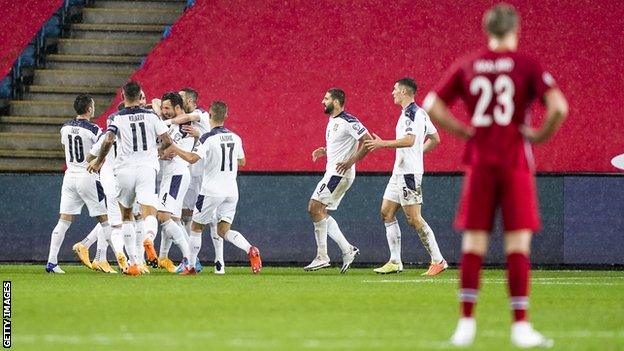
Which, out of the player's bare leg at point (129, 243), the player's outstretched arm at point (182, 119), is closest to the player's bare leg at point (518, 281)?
the player's bare leg at point (129, 243)

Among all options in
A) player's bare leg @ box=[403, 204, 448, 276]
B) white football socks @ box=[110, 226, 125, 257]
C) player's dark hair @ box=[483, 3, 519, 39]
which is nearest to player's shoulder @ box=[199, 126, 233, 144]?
white football socks @ box=[110, 226, 125, 257]

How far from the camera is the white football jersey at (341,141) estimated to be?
1540 centimetres

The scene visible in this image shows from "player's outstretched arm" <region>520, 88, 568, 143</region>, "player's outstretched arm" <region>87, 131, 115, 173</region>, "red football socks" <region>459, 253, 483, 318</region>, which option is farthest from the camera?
"player's outstretched arm" <region>87, 131, 115, 173</region>

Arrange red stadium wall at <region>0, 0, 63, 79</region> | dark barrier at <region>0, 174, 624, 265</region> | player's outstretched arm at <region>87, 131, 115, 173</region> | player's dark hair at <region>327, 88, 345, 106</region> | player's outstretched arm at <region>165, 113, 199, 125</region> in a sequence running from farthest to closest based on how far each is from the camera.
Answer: red stadium wall at <region>0, 0, 63, 79</region>
dark barrier at <region>0, 174, 624, 265</region>
player's outstretched arm at <region>165, 113, 199, 125</region>
player's dark hair at <region>327, 88, 345, 106</region>
player's outstretched arm at <region>87, 131, 115, 173</region>

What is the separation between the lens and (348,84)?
66.7 ft

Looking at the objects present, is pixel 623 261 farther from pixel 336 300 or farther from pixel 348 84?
pixel 336 300

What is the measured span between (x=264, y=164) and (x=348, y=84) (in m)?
1.75

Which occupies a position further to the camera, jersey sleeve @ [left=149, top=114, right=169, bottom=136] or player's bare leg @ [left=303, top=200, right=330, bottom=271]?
player's bare leg @ [left=303, top=200, right=330, bottom=271]

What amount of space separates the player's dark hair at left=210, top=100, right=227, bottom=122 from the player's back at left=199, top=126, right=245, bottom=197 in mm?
165

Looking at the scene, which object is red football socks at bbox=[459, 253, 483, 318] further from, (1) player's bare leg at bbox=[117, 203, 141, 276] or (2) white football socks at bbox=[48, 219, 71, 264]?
(2) white football socks at bbox=[48, 219, 71, 264]

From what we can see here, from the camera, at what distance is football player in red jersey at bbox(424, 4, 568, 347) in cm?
725

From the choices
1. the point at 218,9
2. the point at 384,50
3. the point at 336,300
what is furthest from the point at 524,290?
the point at 218,9

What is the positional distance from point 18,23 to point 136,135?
8.03m

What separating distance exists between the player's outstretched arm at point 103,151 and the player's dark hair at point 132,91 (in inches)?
17.2
